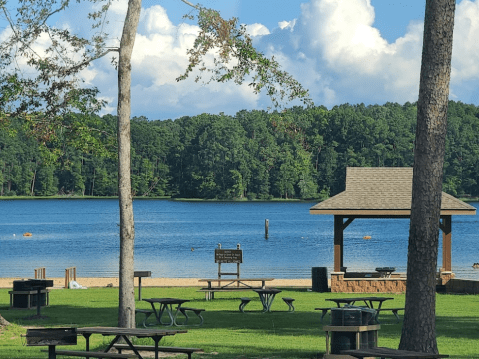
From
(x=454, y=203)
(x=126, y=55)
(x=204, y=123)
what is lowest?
(x=454, y=203)

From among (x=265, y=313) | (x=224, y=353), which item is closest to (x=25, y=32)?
(x=224, y=353)

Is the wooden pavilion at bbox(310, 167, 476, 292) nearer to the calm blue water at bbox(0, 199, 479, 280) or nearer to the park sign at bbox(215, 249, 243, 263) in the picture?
the park sign at bbox(215, 249, 243, 263)

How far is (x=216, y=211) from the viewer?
13900cm

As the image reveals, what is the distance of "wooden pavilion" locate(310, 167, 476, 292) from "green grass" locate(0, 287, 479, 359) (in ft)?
3.37

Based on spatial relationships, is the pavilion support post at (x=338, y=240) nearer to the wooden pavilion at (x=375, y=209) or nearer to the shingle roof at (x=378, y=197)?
the wooden pavilion at (x=375, y=209)

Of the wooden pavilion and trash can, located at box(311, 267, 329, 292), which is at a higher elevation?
the wooden pavilion

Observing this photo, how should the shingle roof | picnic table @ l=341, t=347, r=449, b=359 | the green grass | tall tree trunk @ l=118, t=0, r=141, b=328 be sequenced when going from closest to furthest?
picnic table @ l=341, t=347, r=449, b=359, the green grass, tall tree trunk @ l=118, t=0, r=141, b=328, the shingle roof

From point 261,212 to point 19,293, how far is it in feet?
399

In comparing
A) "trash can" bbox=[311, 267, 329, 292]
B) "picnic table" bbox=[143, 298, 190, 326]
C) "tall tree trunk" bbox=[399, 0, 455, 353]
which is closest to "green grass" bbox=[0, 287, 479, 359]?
"picnic table" bbox=[143, 298, 190, 326]

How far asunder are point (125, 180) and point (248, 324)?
16.7ft

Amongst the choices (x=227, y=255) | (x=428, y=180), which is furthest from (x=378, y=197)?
(x=428, y=180)

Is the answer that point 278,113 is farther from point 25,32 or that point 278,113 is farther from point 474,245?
point 474,245

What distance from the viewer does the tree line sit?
149 meters

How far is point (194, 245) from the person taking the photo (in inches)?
2859
